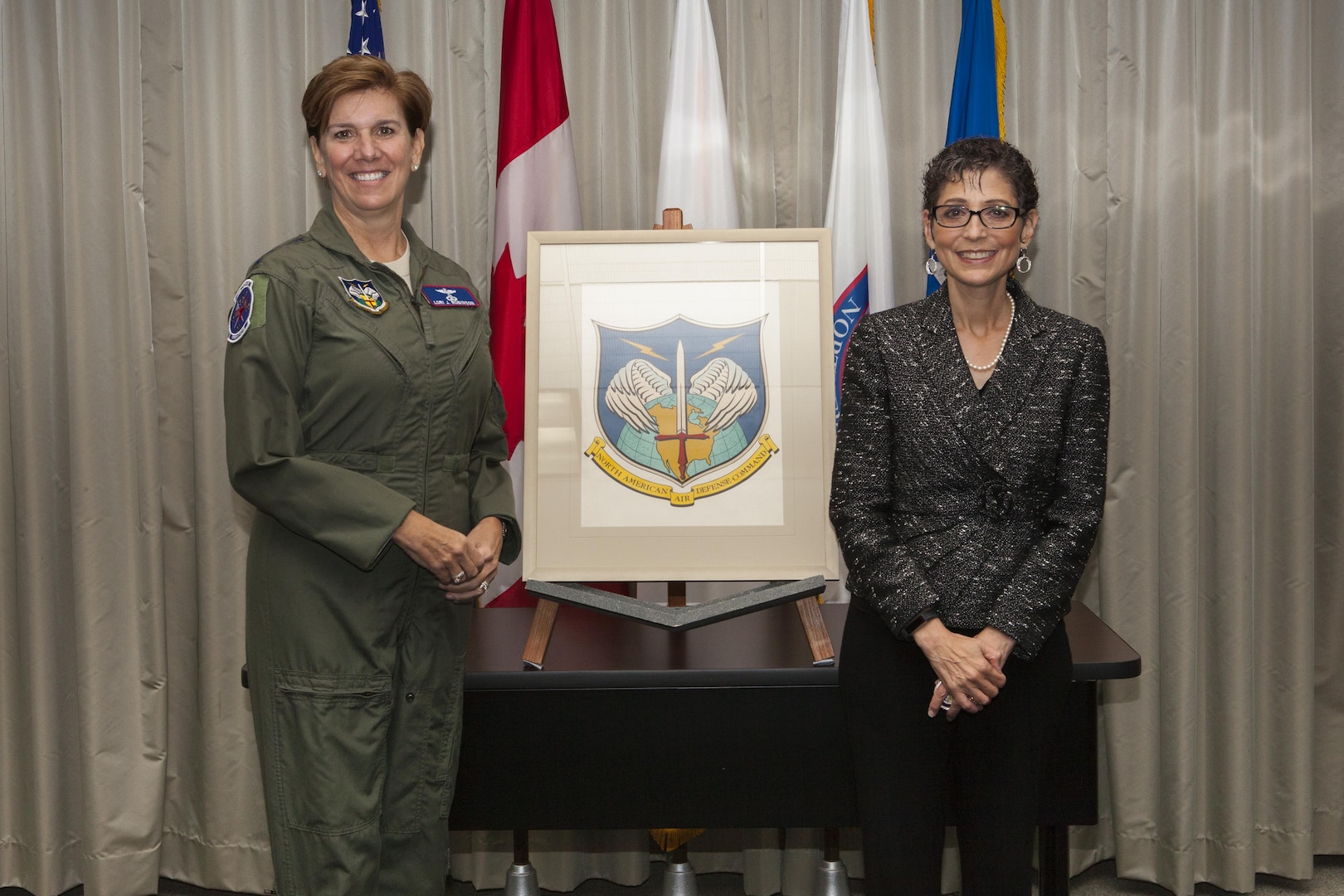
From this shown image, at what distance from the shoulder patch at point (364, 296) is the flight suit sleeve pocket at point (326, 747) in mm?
544

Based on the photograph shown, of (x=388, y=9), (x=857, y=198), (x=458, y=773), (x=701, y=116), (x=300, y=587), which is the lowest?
(x=458, y=773)

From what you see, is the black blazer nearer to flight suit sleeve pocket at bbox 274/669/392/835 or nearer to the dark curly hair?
the dark curly hair

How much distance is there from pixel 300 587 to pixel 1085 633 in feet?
4.43

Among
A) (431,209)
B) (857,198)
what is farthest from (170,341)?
(857,198)

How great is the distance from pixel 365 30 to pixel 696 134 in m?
0.77

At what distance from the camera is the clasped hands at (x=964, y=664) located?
143cm

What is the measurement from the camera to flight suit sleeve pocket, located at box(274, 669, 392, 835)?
160cm

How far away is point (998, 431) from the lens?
58.7 inches

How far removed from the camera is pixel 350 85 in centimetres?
171

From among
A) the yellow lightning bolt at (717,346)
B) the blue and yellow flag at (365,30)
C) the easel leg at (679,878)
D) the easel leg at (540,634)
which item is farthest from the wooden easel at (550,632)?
the blue and yellow flag at (365,30)

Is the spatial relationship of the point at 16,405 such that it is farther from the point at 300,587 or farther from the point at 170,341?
the point at 300,587

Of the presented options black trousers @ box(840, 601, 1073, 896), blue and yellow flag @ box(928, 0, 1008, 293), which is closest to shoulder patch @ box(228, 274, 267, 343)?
black trousers @ box(840, 601, 1073, 896)

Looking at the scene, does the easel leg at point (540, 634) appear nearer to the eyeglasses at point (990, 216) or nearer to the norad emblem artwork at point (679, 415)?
the norad emblem artwork at point (679, 415)

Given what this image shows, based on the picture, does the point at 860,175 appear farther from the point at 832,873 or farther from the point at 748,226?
the point at 832,873
